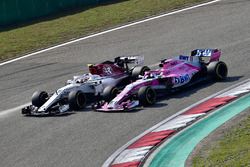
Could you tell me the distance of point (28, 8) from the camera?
32.0m

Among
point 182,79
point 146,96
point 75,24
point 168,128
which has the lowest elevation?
point 168,128

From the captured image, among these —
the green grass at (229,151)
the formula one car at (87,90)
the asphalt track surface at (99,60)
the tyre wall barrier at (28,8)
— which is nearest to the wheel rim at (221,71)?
the asphalt track surface at (99,60)

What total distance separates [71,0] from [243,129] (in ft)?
70.4

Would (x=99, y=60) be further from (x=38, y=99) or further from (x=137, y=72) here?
(x=38, y=99)

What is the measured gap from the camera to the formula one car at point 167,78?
632 inches

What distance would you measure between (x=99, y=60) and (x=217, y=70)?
21.2ft

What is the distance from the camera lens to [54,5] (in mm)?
32656

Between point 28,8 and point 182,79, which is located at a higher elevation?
point 28,8

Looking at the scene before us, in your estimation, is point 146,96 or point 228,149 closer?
point 228,149

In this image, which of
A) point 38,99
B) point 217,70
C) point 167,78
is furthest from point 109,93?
point 217,70

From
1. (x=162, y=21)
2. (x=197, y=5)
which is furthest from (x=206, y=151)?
(x=197, y=5)

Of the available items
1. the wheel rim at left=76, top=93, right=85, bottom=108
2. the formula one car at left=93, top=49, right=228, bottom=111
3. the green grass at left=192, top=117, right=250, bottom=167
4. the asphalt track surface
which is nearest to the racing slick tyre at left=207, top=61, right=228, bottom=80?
the formula one car at left=93, top=49, right=228, bottom=111

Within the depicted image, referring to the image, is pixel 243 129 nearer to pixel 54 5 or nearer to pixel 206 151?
pixel 206 151

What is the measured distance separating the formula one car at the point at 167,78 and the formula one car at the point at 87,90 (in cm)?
50
